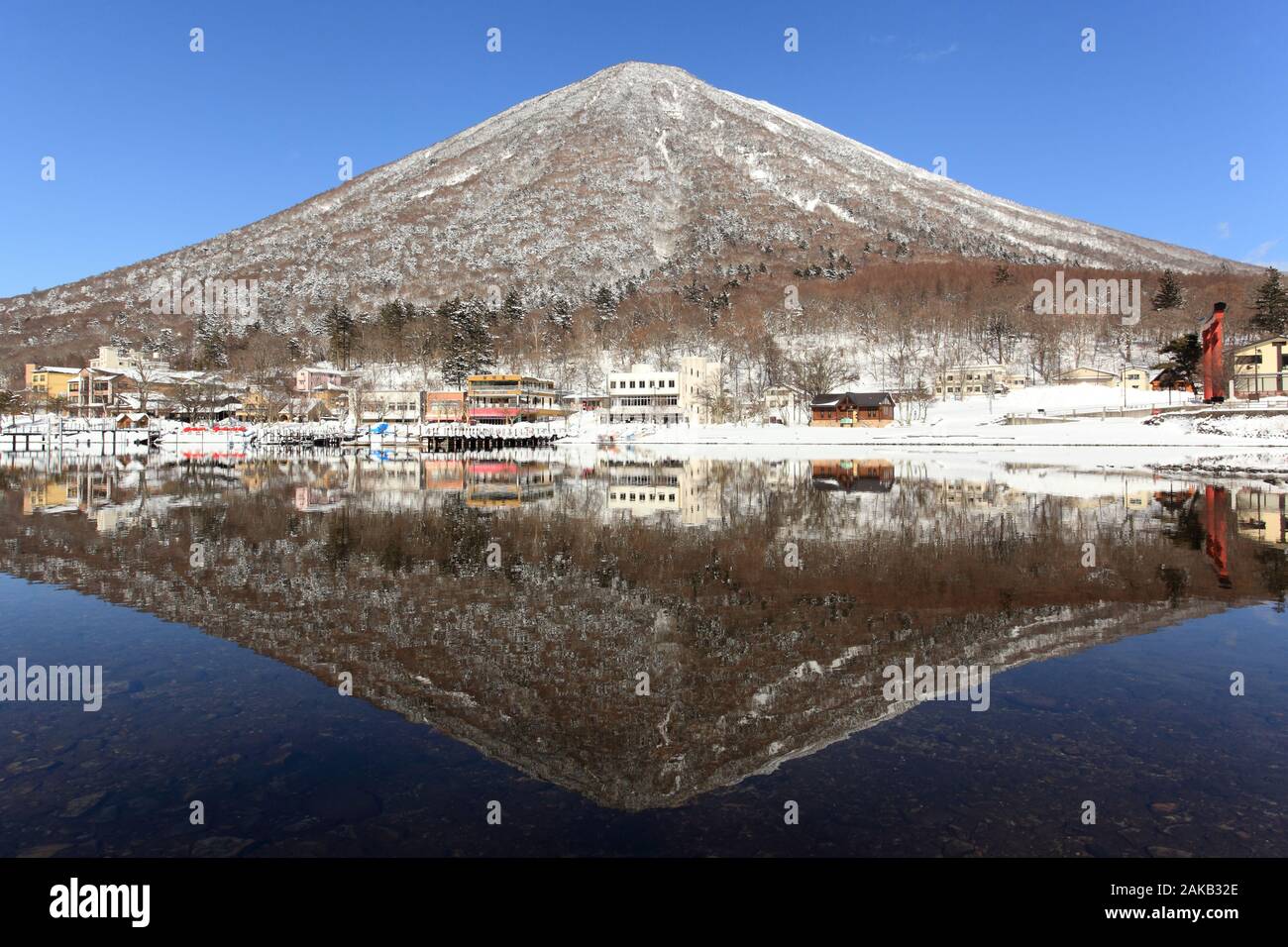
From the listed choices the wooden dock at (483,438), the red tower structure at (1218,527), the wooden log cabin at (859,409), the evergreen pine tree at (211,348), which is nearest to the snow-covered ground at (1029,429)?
the wooden dock at (483,438)

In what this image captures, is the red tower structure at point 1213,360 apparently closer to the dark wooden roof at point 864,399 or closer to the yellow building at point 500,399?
the dark wooden roof at point 864,399

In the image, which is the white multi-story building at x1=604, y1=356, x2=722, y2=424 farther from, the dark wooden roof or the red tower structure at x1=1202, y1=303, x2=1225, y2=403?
the red tower structure at x1=1202, y1=303, x2=1225, y2=403

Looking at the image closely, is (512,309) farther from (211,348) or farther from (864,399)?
(864,399)

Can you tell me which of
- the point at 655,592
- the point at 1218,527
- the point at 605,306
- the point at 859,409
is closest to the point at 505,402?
the point at 859,409

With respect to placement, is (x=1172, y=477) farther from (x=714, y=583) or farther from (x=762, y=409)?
(x=762, y=409)

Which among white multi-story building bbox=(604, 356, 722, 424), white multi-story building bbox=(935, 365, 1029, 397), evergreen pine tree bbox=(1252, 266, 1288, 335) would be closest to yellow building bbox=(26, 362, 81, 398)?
white multi-story building bbox=(604, 356, 722, 424)

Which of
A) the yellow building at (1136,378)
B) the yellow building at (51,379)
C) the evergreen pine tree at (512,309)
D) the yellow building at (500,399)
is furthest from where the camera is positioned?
the evergreen pine tree at (512,309)

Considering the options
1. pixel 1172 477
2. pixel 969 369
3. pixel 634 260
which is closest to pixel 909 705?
pixel 1172 477
